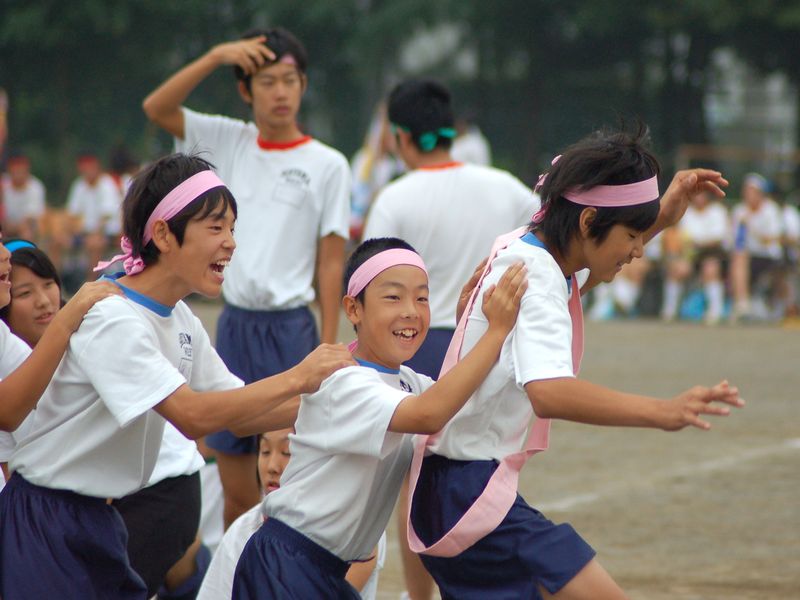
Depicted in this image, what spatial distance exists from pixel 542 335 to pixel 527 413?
0.35 meters

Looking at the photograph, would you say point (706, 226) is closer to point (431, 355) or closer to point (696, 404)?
point (431, 355)

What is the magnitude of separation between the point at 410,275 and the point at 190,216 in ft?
2.04

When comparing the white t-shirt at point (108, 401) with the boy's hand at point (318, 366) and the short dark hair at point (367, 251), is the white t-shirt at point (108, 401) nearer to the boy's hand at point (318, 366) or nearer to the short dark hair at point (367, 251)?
the boy's hand at point (318, 366)

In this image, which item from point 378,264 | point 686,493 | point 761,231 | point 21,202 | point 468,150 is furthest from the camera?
point 761,231

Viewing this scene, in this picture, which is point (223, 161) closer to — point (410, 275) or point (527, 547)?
point (410, 275)

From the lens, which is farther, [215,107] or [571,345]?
[215,107]

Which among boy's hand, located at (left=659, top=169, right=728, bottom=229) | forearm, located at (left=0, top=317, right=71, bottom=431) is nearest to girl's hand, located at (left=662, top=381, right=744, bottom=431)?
boy's hand, located at (left=659, top=169, right=728, bottom=229)

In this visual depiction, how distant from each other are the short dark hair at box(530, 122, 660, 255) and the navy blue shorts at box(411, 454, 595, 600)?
2.19ft

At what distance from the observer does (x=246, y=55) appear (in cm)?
610

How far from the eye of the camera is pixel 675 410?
335cm

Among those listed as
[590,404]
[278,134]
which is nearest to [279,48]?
[278,134]

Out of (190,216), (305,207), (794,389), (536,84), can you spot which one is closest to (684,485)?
(305,207)

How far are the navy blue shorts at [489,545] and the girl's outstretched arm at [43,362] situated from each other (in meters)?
1.02

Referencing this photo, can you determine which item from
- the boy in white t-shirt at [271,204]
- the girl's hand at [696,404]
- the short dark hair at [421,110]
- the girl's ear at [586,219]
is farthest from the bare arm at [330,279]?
the girl's hand at [696,404]
